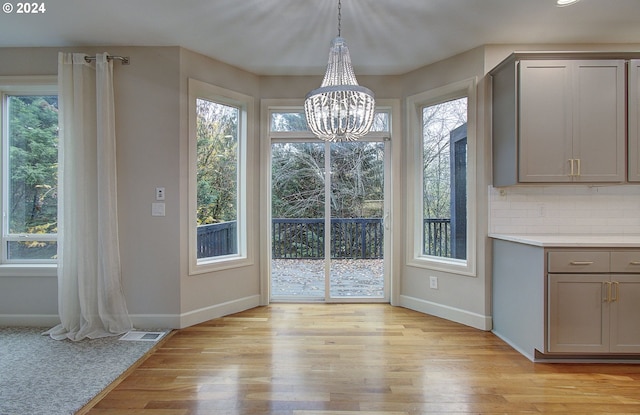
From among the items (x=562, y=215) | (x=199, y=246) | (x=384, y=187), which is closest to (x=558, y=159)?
(x=562, y=215)

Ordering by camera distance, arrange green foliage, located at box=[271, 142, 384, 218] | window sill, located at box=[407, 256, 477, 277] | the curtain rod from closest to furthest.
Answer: the curtain rod → window sill, located at box=[407, 256, 477, 277] → green foliage, located at box=[271, 142, 384, 218]

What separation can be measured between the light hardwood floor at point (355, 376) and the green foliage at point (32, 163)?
182cm

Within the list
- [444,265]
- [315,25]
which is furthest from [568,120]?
[315,25]

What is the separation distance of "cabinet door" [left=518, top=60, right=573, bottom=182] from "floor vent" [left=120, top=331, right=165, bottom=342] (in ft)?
11.2

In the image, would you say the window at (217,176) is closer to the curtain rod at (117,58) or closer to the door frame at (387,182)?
the door frame at (387,182)

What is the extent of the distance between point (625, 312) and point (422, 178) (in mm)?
1983

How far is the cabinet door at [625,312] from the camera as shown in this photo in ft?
7.61

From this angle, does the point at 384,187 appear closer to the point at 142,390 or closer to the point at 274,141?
the point at 274,141

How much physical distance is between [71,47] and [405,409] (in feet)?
13.5

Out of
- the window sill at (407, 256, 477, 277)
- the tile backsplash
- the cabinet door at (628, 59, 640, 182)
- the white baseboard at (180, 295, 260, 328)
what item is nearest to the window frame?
the window sill at (407, 256, 477, 277)

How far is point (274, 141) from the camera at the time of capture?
149 inches

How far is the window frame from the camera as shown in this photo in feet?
10.2

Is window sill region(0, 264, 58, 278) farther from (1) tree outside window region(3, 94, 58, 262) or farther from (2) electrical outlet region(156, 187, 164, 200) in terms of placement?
(2) electrical outlet region(156, 187, 164, 200)

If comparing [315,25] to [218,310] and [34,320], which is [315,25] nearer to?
[218,310]
